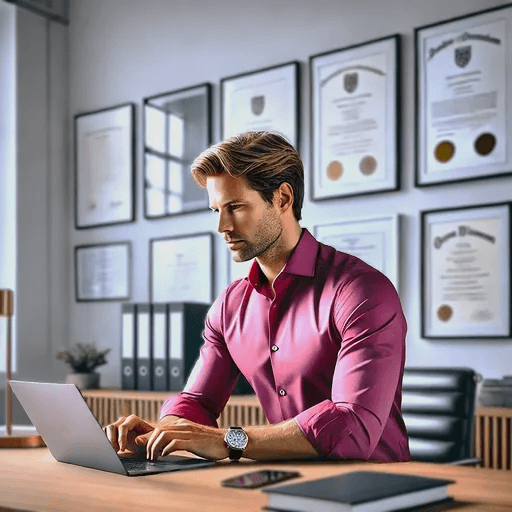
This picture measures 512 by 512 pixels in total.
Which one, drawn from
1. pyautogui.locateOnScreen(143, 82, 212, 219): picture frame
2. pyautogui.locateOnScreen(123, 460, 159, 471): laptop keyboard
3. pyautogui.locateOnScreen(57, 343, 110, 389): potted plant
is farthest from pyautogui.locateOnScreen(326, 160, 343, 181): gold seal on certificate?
pyautogui.locateOnScreen(123, 460, 159, 471): laptop keyboard

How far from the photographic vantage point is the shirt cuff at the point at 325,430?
58.8 inches

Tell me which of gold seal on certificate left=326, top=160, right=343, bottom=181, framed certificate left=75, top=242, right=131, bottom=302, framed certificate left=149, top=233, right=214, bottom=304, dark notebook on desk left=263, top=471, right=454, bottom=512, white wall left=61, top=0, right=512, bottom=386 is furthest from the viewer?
framed certificate left=75, top=242, right=131, bottom=302

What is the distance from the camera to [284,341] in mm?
1802

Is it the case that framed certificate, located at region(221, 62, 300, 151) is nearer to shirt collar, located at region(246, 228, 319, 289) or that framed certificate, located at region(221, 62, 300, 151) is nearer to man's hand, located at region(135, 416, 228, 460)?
shirt collar, located at region(246, 228, 319, 289)

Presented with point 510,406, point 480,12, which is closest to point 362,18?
point 480,12

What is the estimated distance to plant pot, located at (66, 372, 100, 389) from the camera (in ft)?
12.9

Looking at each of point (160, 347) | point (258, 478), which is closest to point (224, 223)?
point (258, 478)

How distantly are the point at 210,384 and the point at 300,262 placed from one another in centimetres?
36

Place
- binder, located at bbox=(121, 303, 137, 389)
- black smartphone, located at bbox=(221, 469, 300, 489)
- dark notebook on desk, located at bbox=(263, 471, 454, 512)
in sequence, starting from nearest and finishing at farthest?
1. dark notebook on desk, located at bbox=(263, 471, 454, 512)
2. black smartphone, located at bbox=(221, 469, 300, 489)
3. binder, located at bbox=(121, 303, 137, 389)

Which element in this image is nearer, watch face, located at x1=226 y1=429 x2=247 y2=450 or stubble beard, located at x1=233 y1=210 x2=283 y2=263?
watch face, located at x1=226 y1=429 x2=247 y2=450

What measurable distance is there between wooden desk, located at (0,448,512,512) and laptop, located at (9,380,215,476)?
0.07 ft

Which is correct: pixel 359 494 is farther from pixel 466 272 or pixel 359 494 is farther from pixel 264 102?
pixel 264 102

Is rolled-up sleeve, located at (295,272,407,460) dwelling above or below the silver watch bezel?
above

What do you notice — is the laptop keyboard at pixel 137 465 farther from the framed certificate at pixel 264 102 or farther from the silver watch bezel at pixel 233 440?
the framed certificate at pixel 264 102
